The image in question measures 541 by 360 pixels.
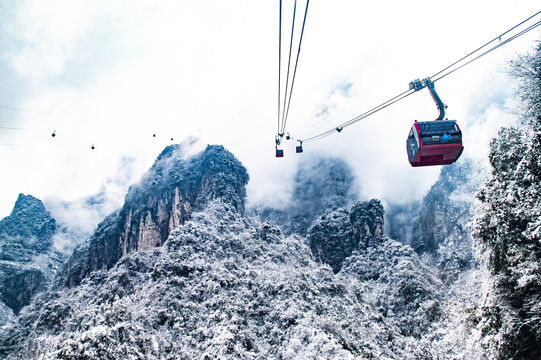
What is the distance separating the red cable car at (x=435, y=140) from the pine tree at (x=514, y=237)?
16.0ft

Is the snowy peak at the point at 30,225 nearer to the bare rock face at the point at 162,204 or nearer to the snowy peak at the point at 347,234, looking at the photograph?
the bare rock face at the point at 162,204

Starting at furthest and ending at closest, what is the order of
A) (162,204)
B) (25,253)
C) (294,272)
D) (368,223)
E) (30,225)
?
(30,225), (25,253), (368,223), (162,204), (294,272)

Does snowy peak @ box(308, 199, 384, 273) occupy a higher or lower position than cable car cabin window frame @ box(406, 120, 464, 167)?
higher

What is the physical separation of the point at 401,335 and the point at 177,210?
213 feet

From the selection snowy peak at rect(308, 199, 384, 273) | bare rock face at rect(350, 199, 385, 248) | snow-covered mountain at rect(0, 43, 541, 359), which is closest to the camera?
snow-covered mountain at rect(0, 43, 541, 359)

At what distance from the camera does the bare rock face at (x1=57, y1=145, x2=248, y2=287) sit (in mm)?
96375

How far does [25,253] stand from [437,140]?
170 metres

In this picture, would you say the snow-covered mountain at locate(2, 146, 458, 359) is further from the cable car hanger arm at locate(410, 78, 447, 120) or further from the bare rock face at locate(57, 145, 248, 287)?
the cable car hanger arm at locate(410, 78, 447, 120)

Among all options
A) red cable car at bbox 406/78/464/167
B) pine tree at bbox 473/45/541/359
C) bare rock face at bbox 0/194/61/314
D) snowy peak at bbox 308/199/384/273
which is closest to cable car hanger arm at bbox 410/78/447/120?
red cable car at bbox 406/78/464/167

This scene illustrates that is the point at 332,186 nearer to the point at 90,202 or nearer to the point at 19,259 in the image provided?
the point at 19,259

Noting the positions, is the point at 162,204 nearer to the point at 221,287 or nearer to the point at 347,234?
the point at 221,287

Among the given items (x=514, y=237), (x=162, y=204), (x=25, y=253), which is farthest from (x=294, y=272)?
(x=25, y=253)

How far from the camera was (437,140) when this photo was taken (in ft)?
54.1

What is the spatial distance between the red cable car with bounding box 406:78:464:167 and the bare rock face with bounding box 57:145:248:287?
77791mm
